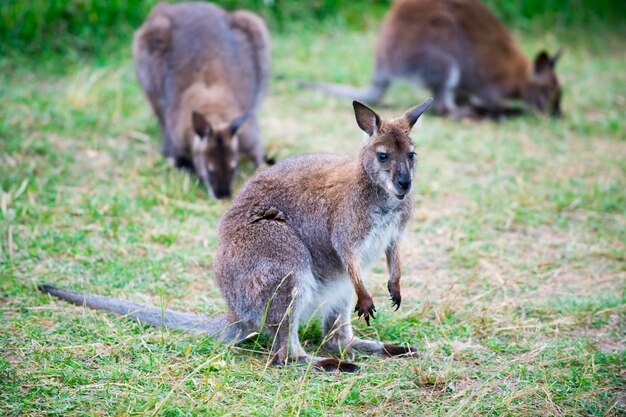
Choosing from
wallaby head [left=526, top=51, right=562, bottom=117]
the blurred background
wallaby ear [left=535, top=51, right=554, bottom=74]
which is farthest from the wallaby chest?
the blurred background

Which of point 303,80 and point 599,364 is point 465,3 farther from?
point 599,364

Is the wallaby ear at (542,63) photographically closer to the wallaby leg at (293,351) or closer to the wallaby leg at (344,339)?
the wallaby leg at (344,339)

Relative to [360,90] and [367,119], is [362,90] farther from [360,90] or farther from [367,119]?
[367,119]

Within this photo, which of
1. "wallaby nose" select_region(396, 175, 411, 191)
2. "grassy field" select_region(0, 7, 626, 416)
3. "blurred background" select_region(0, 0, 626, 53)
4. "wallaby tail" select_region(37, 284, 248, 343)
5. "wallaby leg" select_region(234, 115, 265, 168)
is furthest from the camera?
"blurred background" select_region(0, 0, 626, 53)

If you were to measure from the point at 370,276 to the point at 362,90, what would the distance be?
3775 mm

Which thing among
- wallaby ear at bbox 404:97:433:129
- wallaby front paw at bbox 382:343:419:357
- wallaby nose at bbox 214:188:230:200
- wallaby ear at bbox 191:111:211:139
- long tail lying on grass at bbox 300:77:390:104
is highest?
wallaby ear at bbox 404:97:433:129

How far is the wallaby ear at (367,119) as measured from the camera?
142 inches

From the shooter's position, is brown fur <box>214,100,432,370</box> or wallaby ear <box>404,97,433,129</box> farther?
wallaby ear <box>404,97,433,129</box>

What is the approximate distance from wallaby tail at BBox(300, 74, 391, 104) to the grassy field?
14cm

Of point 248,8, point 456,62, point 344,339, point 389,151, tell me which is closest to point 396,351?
point 344,339

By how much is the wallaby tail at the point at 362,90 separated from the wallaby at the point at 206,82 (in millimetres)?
1108

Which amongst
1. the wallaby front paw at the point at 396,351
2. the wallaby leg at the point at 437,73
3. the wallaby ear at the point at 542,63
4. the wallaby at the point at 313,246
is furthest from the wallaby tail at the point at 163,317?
the wallaby ear at the point at 542,63

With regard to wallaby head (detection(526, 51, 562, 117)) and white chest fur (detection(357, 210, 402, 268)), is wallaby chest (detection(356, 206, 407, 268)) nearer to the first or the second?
white chest fur (detection(357, 210, 402, 268))

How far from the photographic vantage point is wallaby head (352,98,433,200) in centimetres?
346
